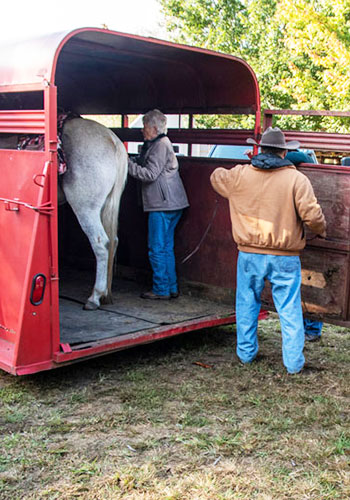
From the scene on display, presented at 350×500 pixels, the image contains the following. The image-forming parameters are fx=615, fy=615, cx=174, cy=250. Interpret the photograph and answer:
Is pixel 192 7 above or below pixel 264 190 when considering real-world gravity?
above

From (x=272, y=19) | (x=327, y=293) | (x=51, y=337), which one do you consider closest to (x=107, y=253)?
(x=51, y=337)

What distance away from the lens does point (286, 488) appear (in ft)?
10.4

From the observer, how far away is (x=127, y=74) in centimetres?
674

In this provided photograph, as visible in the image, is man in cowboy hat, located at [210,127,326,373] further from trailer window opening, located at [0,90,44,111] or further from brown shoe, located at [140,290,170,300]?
trailer window opening, located at [0,90,44,111]

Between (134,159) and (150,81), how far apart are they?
0.96m

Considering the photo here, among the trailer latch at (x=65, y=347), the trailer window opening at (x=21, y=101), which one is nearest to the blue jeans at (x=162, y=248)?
the trailer window opening at (x=21, y=101)

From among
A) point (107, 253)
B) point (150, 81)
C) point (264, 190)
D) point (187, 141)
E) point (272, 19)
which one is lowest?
point (107, 253)

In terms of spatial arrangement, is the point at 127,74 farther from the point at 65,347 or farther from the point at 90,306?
the point at 65,347

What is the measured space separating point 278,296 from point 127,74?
3231 millimetres

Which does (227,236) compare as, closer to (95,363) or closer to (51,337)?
(95,363)

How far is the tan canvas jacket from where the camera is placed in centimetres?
466

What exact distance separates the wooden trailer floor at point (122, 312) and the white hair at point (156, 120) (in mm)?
1702

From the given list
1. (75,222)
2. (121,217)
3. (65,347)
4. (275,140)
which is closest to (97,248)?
(65,347)

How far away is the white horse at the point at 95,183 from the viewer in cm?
534
